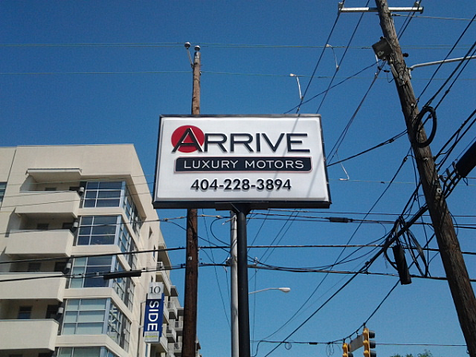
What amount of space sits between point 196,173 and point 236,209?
92cm

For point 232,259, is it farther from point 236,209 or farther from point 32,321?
point 32,321

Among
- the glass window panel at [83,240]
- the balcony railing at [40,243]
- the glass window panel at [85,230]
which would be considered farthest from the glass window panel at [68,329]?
the glass window panel at [85,230]

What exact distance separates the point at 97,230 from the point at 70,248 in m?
1.99

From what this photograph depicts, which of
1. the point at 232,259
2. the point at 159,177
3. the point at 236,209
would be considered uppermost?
Answer: the point at 232,259

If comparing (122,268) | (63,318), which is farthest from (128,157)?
(63,318)

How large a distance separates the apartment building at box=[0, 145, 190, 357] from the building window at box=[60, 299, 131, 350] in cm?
6

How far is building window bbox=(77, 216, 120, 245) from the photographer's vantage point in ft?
99.6

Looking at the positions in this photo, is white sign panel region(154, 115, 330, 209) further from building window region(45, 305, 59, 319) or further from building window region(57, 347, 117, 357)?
building window region(45, 305, 59, 319)

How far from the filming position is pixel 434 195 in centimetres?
913

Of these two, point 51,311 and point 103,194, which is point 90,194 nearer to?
point 103,194

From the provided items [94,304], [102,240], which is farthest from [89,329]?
[102,240]

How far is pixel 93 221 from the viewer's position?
3100cm

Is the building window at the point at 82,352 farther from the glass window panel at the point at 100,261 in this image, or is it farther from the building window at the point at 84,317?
the glass window panel at the point at 100,261

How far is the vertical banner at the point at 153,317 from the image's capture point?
25234mm
